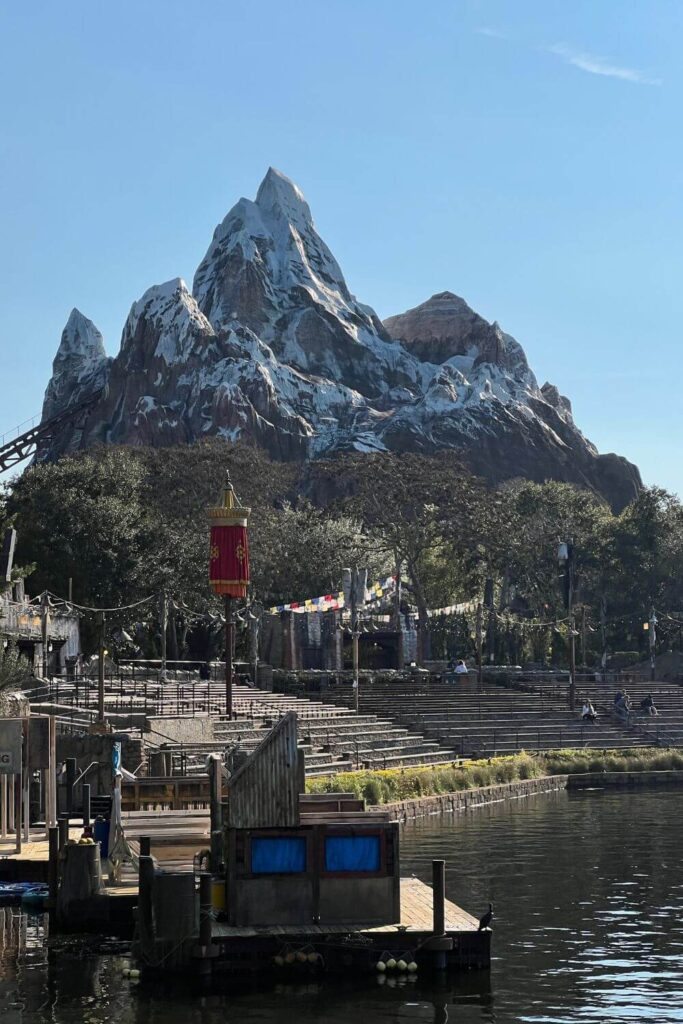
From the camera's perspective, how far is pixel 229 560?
5675 centimetres

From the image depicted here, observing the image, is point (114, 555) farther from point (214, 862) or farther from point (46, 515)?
point (214, 862)

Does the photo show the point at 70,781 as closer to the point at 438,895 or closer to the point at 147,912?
the point at 147,912

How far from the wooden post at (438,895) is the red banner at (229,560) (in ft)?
119

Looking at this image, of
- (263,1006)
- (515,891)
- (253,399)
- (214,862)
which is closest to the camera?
(263,1006)

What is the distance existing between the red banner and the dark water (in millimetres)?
24041

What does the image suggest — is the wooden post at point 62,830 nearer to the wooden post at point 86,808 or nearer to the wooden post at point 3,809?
the wooden post at point 86,808

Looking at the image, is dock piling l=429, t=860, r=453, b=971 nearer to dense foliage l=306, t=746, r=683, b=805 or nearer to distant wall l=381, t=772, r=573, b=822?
dense foliage l=306, t=746, r=683, b=805

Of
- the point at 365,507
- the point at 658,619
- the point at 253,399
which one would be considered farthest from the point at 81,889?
the point at 253,399

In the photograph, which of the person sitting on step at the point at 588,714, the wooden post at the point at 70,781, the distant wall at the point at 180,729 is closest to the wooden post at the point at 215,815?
the wooden post at the point at 70,781

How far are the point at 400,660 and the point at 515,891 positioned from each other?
5093cm

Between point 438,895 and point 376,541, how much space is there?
7998 cm

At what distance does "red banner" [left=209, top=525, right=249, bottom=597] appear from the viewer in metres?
56.3

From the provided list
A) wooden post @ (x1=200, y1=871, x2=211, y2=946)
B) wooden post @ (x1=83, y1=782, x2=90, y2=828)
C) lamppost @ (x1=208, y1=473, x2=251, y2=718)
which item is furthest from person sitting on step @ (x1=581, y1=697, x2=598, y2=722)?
wooden post @ (x1=200, y1=871, x2=211, y2=946)

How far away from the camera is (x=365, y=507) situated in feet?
317
